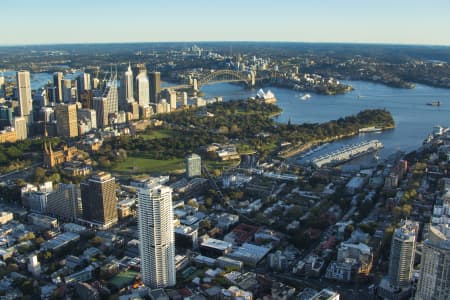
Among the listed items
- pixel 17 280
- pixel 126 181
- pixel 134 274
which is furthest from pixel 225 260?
pixel 126 181

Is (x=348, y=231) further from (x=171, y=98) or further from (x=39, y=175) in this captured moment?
(x=171, y=98)

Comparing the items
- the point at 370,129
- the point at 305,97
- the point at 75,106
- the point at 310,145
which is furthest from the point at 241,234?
the point at 305,97

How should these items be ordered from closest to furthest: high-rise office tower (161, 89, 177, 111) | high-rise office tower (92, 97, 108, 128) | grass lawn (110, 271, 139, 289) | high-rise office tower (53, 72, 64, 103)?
grass lawn (110, 271, 139, 289) → high-rise office tower (92, 97, 108, 128) → high-rise office tower (53, 72, 64, 103) → high-rise office tower (161, 89, 177, 111)

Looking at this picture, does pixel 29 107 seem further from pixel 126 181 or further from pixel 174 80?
pixel 174 80

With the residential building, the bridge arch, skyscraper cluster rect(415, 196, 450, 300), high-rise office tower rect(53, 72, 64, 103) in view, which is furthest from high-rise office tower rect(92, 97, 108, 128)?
skyscraper cluster rect(415, 196, 450, 300)

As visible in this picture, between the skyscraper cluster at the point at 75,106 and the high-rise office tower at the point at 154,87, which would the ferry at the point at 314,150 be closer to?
the skyscraper cluster at the point at 75,106

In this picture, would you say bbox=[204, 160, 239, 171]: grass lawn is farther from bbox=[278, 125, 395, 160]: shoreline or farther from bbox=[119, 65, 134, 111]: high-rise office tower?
bbox=[119, 65, 134, 111]: high-rise office tower

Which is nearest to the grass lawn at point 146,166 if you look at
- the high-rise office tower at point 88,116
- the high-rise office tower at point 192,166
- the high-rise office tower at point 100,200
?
the high-rise office tower at point 192,166
